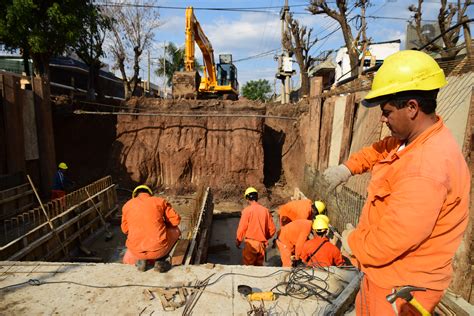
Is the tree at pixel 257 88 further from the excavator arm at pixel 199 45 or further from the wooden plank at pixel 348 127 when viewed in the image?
the wooden plank at pixel 348 127

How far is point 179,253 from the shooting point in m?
5.20

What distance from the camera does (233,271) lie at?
3662mm

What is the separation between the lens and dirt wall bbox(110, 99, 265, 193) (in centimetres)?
1268

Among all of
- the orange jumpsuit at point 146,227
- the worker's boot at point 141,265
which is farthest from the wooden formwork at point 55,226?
the worker's boot at point 141,265

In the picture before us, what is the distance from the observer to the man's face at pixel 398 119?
5.50ft

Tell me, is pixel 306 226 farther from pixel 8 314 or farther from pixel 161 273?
pixel 8 314

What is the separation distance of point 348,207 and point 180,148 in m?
7.87

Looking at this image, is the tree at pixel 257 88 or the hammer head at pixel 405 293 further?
the tree at pixel 257 88

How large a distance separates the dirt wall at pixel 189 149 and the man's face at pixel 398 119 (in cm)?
1100

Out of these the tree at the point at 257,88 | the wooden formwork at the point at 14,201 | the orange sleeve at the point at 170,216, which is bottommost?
the wooden formwork at the point at 14,201

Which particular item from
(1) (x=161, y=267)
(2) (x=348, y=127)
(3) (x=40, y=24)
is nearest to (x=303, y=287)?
(1) (x=161, y=267)

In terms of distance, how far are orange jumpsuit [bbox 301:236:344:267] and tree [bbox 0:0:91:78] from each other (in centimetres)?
1191

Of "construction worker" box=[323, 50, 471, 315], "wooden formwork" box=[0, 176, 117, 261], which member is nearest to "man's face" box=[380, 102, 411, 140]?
"construction worker" box=[323, 50, 471, 315]

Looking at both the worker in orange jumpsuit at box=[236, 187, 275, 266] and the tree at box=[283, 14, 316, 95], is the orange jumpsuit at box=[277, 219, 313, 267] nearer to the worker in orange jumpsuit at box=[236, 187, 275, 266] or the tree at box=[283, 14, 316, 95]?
the worker in orange jumpsuit at box=[236, 187, 275, 266]
